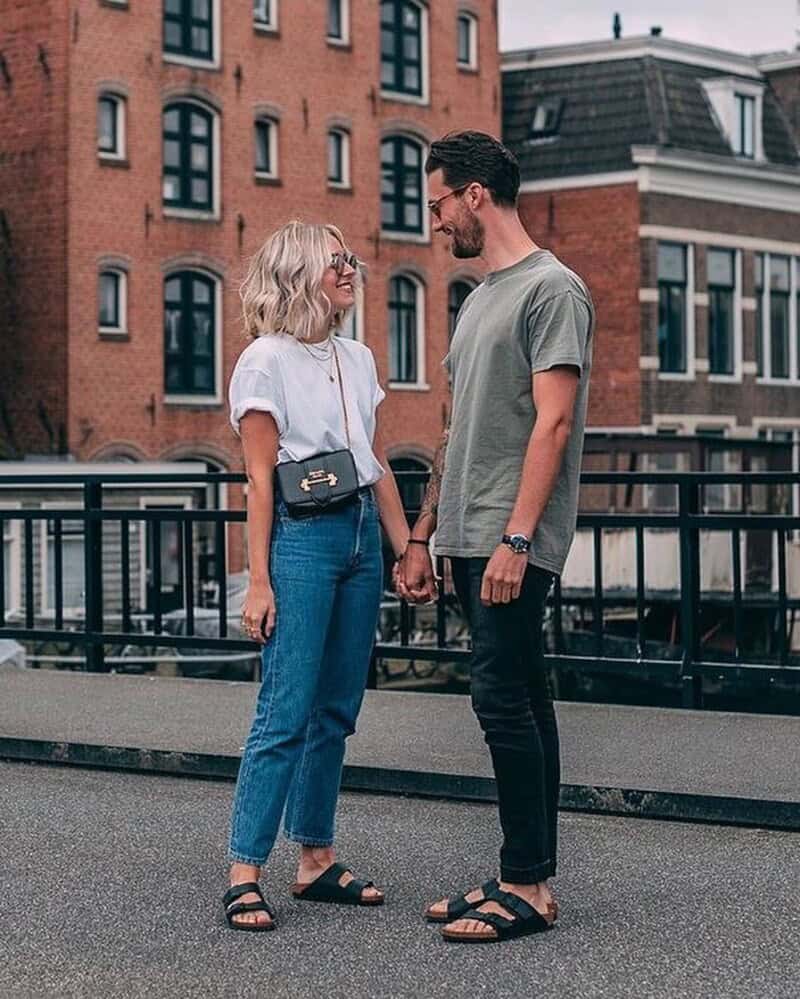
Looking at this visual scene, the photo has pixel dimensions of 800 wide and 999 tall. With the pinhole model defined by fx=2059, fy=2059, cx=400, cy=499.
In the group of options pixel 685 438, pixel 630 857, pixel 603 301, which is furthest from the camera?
pixel 603 301

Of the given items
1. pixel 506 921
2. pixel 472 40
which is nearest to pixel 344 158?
pixel 472 40

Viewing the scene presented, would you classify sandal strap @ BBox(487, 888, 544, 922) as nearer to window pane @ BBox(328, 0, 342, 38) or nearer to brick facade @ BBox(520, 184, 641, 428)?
window pane @ BBox(328, 0, 342, 38)

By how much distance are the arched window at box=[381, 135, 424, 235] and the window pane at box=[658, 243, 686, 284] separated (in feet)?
16.0

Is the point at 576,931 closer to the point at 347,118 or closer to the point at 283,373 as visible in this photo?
the point at 283,373

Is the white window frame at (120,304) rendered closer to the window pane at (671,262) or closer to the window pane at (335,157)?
the window pane at (335,157)

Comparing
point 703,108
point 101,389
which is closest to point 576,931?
point 101,389

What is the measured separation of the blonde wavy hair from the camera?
5.31 metres

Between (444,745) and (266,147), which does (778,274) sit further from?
(444,745)

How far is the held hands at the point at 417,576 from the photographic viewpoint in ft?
17.7

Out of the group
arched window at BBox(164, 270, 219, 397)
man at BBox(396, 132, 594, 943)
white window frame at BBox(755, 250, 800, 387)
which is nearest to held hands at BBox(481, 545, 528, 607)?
man at BBox(396, 132, 594, 943)

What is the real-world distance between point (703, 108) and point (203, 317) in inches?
497

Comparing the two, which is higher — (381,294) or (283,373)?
(381,294)

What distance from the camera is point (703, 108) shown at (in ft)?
141

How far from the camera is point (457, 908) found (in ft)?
17.2
